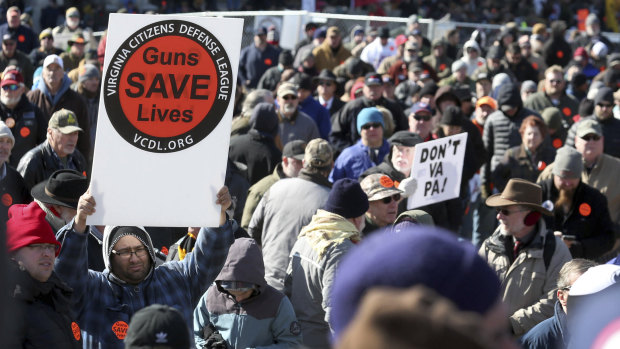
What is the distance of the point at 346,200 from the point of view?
5895 millimetres

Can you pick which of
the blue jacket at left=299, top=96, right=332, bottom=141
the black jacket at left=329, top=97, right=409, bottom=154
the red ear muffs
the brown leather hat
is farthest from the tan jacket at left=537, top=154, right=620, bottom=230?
the blue jacket at left=299, top=96, right=332, bottom=141

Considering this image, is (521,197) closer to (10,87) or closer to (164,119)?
(164,119)

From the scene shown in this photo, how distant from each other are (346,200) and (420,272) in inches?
179

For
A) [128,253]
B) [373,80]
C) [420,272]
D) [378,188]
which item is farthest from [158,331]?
[373,80]

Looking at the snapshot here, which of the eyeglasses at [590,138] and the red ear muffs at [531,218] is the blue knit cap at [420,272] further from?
the eyeglasses at [590,138]

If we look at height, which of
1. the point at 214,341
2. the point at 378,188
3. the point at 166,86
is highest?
the point at 166,86

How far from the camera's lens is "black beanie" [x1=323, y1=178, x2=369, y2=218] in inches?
232

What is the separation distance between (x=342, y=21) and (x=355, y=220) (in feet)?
46.1

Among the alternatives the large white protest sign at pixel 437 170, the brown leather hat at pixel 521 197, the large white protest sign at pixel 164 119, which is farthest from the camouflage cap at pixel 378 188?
the large white protest sign at pixel 164 119

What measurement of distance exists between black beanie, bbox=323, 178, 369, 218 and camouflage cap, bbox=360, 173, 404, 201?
77 cm

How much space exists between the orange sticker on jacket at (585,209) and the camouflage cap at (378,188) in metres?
1.74

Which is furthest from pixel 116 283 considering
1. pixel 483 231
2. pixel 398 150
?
pixel 483 231

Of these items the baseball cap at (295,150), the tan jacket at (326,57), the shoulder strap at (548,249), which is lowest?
the shoulder strap at (548,249)

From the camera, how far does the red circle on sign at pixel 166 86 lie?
13.7 feet
